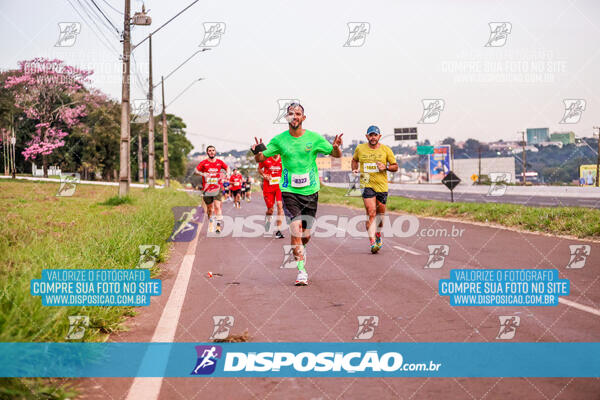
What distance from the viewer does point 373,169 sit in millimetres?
11312

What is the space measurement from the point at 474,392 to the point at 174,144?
9752cm

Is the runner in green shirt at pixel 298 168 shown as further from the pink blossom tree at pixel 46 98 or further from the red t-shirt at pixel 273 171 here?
the pink blossom tree at pixel 46 98

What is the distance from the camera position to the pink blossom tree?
44.1 m

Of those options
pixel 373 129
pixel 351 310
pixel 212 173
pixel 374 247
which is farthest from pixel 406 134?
pixel 351 310

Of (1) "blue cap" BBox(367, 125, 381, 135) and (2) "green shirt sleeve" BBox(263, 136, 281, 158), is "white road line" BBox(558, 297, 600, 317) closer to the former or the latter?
(2) "green shirt sleeve" BBox(263, 136, 281, 158)

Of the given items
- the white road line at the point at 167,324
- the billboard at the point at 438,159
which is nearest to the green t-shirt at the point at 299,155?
the white road line at the point at 167,324

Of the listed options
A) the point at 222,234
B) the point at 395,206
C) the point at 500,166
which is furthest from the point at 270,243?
the point at 500,166

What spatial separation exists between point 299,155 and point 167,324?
3.13 m

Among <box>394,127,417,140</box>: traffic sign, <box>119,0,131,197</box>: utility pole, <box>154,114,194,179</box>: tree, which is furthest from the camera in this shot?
<box>154,114,194,179</box>: tree

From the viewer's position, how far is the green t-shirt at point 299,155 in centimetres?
A: 823

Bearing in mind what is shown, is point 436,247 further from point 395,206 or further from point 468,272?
Result: point 395,206

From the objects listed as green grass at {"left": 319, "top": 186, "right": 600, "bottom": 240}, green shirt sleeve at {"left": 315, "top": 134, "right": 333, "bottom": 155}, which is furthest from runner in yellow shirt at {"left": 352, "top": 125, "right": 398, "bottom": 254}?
green grass at {"left": 319, "top": 186, "right": 600, "bottom": 240}

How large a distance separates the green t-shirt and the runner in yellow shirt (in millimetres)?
2966

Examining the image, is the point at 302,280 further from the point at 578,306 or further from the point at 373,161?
the point at 373,161
